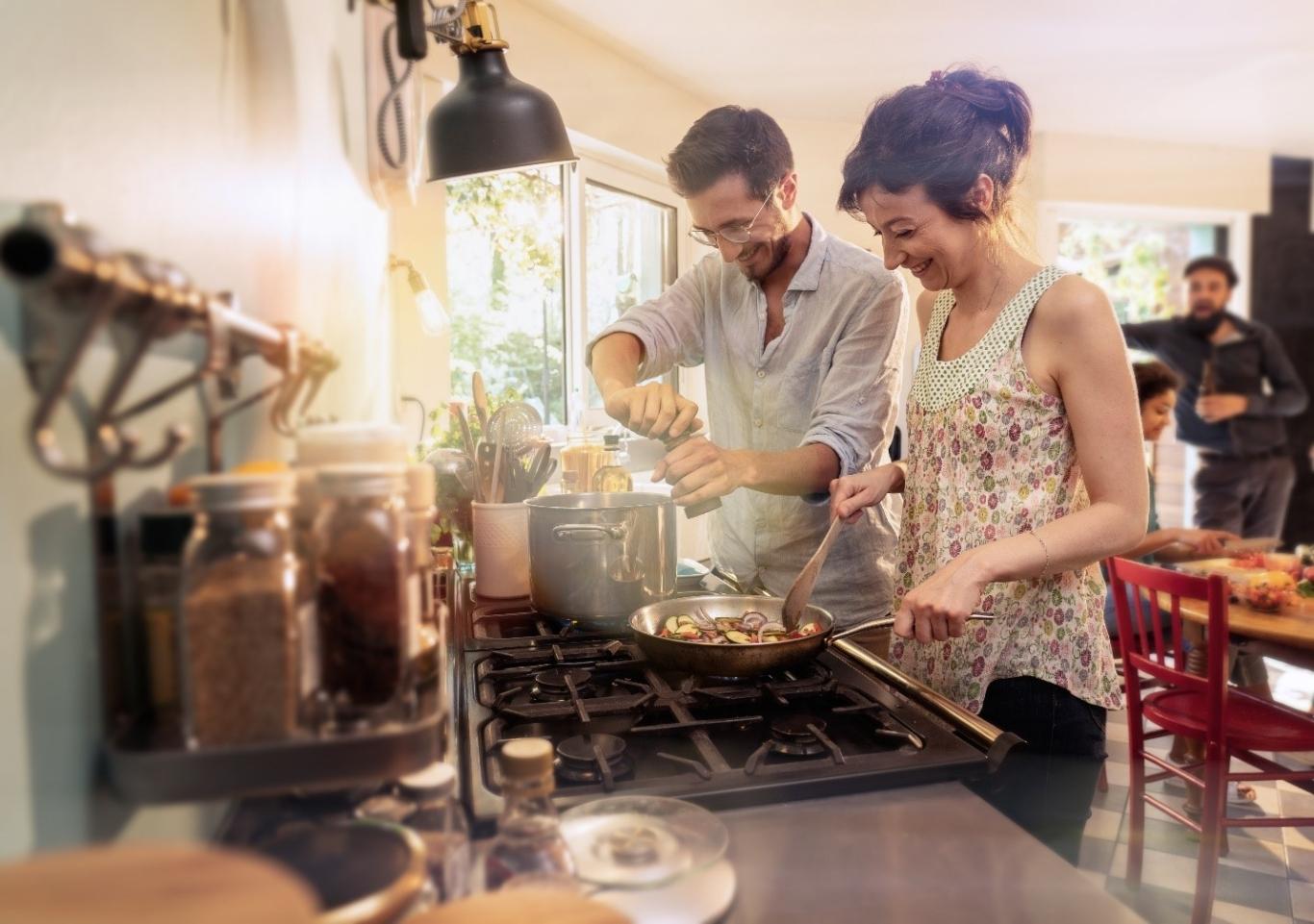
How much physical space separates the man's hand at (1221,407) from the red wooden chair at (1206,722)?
273 cm

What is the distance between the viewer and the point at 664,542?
1.36m

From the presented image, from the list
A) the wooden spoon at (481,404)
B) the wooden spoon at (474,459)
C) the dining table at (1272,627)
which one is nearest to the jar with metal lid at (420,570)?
the wooden spoon at (474,459)

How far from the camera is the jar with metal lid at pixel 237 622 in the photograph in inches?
17.0

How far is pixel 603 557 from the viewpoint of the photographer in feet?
4.35

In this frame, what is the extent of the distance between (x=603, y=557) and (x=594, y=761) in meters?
0.50

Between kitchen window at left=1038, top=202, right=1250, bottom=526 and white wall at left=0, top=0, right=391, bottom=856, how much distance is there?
5618 millimetres

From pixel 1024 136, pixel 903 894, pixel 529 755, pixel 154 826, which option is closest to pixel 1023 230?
pixel 1024 136

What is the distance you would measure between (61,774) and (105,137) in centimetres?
31

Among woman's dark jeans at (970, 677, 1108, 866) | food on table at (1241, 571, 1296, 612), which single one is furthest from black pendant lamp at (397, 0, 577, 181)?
food on table at (1241, 571, 1296, 612)

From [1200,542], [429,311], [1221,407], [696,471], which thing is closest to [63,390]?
[696,471]

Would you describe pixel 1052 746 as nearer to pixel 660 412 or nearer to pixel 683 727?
pixel 683 727

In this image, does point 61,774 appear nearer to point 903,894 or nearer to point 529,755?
point 529,755

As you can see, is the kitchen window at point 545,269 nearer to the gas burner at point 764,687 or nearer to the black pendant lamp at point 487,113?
the black pendant lamp at point 487,113

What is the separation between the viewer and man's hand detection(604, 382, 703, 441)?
157 cm
